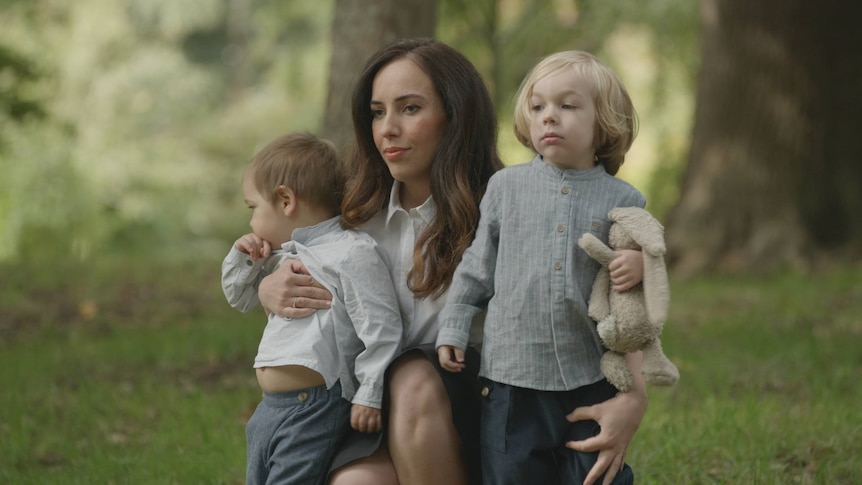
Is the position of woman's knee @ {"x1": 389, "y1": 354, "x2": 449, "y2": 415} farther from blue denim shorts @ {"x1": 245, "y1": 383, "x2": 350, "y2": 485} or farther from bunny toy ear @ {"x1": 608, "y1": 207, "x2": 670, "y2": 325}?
bunny toy ear @ {"x1": 608, "y1": 207, "x2": 670, "y2": 325}

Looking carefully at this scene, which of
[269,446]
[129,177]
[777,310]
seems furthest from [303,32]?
[269,446]

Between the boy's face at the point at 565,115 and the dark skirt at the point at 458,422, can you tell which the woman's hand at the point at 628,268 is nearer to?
the boy's face at the point at 565,115

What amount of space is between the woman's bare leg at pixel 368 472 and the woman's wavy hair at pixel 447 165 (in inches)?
19.8

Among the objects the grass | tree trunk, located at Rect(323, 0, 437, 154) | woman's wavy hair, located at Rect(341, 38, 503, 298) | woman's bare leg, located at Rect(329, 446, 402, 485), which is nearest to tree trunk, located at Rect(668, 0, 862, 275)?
the grass

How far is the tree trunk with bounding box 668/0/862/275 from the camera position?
841cm

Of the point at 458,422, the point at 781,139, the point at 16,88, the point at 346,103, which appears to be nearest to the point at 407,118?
the point at 458,422

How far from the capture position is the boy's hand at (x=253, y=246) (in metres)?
3.14

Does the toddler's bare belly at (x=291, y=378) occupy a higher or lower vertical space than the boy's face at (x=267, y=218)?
lower

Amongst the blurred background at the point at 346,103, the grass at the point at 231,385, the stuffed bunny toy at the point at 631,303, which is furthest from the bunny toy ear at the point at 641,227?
the grass at the point at 231,385

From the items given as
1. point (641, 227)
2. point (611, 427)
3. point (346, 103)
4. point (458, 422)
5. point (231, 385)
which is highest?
point (641, 227)

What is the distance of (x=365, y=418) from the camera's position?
9.32ft

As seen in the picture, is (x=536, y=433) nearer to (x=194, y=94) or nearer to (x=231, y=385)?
(x=231, y=385)

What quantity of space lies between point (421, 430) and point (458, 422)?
0.51 ft

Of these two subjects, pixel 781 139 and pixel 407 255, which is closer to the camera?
pixel 407 255
